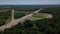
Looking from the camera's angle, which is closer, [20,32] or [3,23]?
[20,32]

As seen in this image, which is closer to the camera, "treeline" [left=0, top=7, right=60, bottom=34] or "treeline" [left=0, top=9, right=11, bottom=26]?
"treeline" [left=0, top=7, right=60, bottom=34]

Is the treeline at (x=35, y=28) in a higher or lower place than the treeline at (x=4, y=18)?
higher

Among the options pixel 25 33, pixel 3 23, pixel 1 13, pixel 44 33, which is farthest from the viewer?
pixel 1 13

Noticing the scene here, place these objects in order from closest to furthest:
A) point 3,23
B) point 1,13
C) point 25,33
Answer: point 25,33 → point 3,23 → point 1,13

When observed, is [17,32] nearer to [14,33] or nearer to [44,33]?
[14,33]

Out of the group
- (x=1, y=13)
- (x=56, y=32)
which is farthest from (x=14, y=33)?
(x=1, y=13)

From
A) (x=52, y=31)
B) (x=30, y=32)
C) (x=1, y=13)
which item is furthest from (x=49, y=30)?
(x=1, y=13)

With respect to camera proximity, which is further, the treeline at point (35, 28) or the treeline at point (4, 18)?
the treeline at point (4, 18)

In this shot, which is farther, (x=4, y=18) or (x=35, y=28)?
(x=4, y=18)

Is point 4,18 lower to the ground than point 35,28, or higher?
lower

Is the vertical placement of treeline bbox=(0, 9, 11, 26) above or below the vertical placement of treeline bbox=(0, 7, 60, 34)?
below
